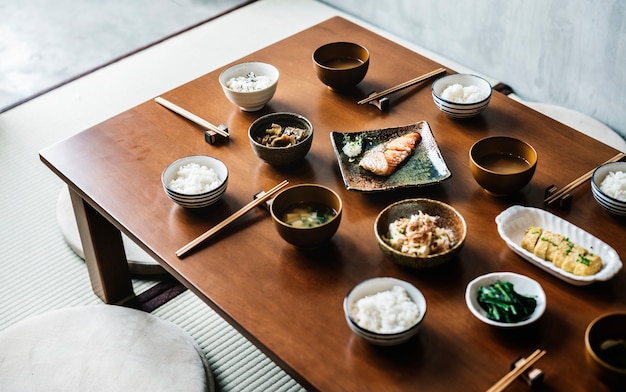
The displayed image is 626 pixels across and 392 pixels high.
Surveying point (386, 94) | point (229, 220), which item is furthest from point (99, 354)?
point (386, 94)

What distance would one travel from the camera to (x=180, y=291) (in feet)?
9.46

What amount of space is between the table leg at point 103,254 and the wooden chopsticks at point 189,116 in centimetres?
45

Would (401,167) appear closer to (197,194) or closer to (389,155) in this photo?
(389,155)

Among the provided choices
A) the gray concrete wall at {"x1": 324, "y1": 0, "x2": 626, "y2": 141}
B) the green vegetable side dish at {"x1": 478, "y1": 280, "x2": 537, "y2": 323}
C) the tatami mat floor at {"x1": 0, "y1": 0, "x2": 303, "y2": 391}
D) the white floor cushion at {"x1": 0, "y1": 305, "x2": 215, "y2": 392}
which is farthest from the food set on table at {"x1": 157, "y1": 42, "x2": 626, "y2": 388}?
the gray concrete wall at {"x1": 324, "y1": 0, "x2": 626, "y2": 141}

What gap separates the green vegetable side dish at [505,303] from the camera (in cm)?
174

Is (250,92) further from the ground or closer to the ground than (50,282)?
further from the ground

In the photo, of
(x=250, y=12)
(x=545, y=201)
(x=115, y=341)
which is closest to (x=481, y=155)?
(x=545, y=201)

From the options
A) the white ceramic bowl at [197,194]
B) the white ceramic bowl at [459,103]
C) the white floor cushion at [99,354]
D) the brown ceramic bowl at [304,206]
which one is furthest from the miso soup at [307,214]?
the white ceramic bowl at [459,103]

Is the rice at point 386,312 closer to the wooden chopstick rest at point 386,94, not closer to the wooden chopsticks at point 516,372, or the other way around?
the wooden chopsticks at point 516,372

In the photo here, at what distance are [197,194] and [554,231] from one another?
1004 mm

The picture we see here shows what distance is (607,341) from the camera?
5.42 ft

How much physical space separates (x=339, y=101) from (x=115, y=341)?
3.69 feet

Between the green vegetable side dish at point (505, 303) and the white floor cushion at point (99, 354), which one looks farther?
the white floor cushion at point (99, 354)

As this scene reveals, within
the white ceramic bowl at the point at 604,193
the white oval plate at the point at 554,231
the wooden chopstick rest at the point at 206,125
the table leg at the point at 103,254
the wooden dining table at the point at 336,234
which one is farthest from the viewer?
the table leg at the point at 103,254
